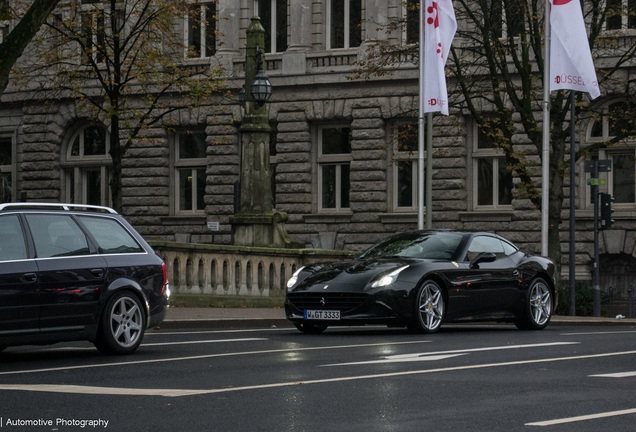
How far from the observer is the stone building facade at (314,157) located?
146 ft

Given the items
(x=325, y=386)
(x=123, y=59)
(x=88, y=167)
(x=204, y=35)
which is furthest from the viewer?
(x=88, y=167)

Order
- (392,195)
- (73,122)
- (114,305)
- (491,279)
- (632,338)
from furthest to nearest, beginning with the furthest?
(73,122) → (392,195) → (491,279) → (632,338) → (114,305)

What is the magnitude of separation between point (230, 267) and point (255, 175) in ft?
11.0

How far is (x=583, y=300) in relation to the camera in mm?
36125

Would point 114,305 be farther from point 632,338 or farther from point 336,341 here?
point 632,338

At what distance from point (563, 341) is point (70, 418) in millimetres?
9219

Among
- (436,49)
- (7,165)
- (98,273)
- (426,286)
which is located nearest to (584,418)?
(98,273)

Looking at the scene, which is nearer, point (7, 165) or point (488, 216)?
point (488, 216)

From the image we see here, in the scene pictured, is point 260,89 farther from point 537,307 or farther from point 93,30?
point 93,30

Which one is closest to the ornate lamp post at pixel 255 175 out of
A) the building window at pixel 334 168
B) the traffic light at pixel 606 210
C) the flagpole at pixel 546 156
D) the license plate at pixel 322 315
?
the flagpole at pixel 546 156

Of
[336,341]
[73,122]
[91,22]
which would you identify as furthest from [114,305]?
[73,122]

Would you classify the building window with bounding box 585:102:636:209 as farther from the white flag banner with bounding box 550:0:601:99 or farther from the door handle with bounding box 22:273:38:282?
the door handle with bounding box 22:273:38:282

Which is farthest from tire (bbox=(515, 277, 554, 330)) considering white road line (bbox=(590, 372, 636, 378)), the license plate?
white road line (bbox=(590, 372, 636, 378))

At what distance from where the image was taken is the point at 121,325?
15.0 metres
